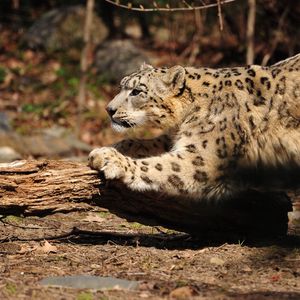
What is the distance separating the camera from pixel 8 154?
15.0m

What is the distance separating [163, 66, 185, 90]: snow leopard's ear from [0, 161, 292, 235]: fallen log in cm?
140

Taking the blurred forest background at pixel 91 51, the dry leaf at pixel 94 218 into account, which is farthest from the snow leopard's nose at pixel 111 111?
the blurred forest background at pixel 91 51

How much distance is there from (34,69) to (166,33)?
4.88 meters

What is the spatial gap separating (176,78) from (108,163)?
5.01 feet

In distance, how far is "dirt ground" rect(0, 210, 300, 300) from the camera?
5730 mm

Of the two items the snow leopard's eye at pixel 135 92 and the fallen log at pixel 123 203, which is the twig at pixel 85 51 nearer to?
the snow leopard's eye at pixel 135 92

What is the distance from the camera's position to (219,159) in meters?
7.24

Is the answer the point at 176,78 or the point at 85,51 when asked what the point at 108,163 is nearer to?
the point at 176,78

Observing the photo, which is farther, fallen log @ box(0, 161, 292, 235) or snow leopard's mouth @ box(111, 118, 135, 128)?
snow leopard's mouth @ box(111, 118, 135, 128)

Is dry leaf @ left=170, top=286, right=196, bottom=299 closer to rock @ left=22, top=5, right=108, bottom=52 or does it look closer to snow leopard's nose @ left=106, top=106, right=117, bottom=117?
snow leopard's nose @ left=106, top=106, right=117, bottom=117

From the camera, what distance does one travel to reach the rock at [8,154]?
14.6 m

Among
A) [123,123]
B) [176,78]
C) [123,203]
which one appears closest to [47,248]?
[123,203]

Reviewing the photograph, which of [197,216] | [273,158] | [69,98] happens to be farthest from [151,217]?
[69,98]

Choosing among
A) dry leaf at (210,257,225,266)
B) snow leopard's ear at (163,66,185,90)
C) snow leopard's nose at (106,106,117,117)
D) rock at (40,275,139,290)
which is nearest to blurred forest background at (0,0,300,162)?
snow leopard's nose at (106,106,117,117)
